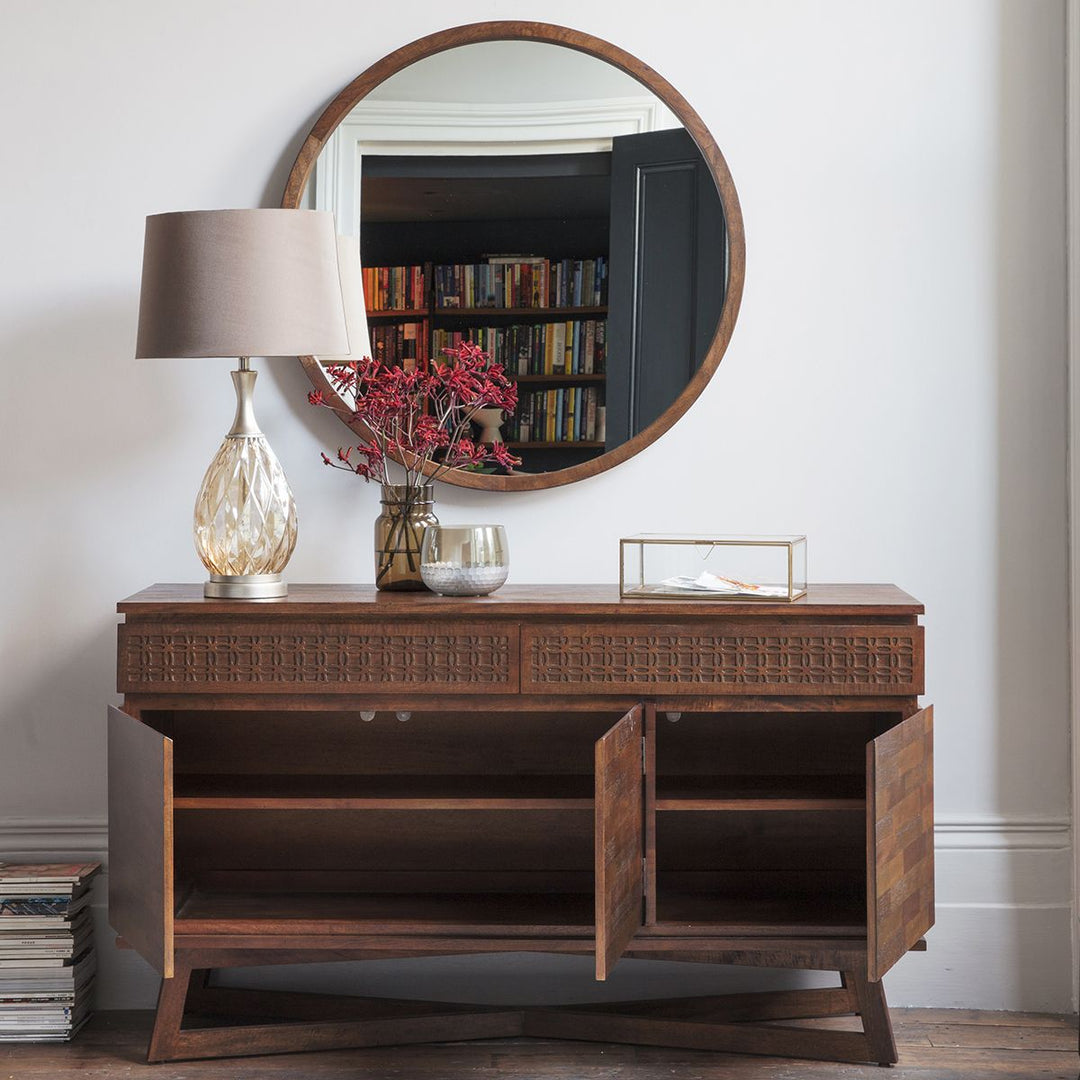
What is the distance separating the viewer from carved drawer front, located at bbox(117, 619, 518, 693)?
6.52 feet

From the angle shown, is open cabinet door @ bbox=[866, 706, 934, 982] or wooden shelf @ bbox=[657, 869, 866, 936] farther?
wooden shelf @ bbox=[657, 869, 866, 936]

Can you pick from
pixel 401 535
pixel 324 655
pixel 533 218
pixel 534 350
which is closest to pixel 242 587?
pixel 324 655

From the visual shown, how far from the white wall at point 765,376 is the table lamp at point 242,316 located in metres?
0.32

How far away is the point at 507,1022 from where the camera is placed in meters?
2.20

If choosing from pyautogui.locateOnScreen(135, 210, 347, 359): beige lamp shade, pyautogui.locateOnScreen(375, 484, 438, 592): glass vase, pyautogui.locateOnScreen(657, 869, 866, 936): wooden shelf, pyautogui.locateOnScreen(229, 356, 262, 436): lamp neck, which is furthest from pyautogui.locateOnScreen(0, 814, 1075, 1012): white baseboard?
pyautogui.locateOnScreen(135, 210, 347, 359): beige lamp shade

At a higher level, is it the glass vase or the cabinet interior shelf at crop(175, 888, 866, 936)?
the glass vase

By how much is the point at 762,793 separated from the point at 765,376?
0.86 metres

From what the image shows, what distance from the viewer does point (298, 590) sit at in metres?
2.19

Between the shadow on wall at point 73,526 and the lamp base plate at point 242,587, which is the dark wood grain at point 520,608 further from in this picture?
the shadow on wall at point 73,526

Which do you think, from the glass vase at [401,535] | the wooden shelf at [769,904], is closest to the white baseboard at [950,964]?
the wooden shelf at [769,904]

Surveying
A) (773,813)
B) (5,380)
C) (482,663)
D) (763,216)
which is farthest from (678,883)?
(5,380)

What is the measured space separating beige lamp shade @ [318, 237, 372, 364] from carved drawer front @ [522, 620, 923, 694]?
0.66 metres

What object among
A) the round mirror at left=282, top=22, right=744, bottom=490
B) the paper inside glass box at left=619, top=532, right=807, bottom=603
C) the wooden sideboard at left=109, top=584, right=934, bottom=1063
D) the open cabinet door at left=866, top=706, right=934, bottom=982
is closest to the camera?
the open cabinet door at left=866, top=706, right=934, bottom=982

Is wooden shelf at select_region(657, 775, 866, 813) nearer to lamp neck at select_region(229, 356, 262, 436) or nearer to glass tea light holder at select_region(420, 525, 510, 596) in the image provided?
glass tea light holder at select_region(420, 525, 510, 596)
